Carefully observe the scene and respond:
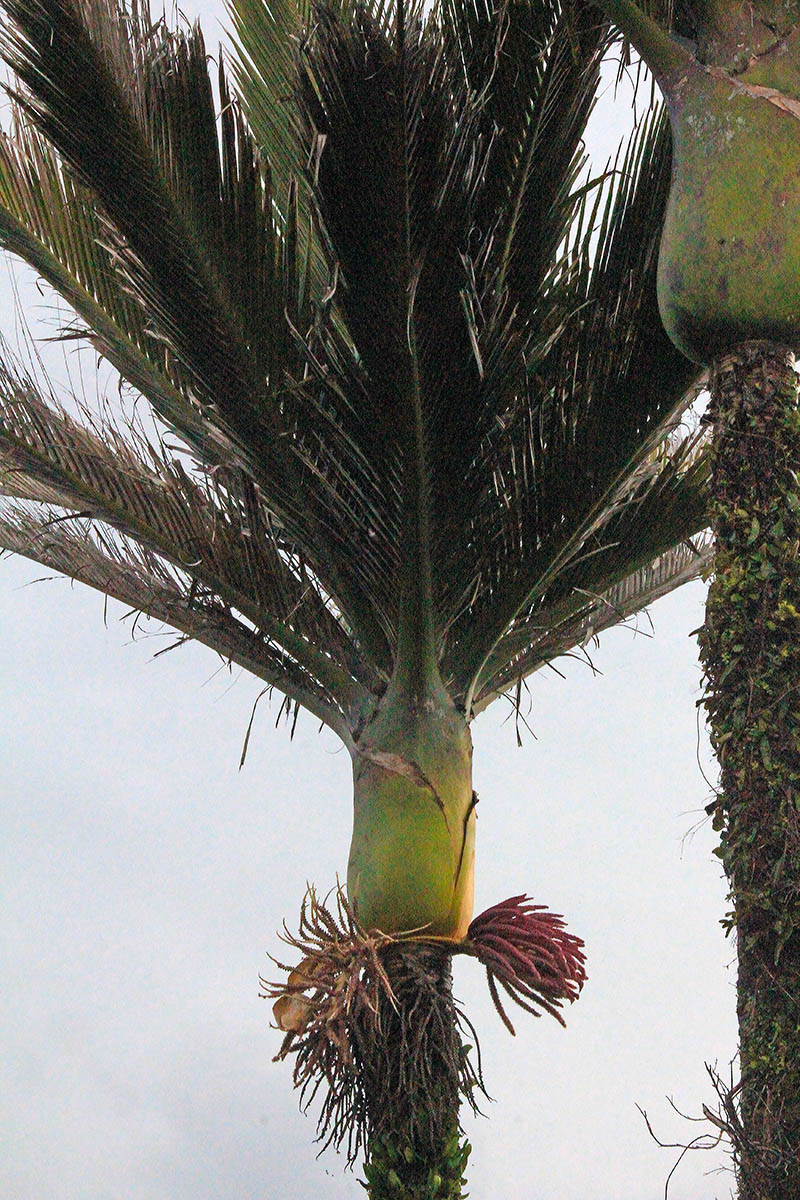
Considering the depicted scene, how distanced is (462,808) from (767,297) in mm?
2569

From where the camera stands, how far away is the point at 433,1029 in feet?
21.4

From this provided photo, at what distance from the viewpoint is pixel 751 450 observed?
17.5 ft

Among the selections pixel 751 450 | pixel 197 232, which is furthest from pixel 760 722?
pixel 197 232

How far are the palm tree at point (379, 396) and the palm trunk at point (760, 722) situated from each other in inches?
49.7

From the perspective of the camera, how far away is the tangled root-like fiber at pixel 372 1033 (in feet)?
20.8

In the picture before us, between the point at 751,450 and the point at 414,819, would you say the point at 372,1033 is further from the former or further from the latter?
the point at 751,450

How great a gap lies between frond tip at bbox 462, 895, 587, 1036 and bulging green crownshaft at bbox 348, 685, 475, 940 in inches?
4.8

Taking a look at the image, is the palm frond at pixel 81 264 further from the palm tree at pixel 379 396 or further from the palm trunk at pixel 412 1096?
the palm trunk at pixel 412 1096

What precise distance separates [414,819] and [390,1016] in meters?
0.79

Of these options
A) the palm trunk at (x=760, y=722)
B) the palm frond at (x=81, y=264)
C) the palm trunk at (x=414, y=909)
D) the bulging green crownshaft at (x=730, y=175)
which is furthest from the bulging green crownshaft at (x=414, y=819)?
the bulging green crownshaft at (x=730, y=175)

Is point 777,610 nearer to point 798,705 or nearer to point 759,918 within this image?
point 798,705

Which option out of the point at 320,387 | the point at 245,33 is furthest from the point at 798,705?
the point at 245,33

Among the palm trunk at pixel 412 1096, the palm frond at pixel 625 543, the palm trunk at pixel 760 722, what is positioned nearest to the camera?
the palm trunk at pixel 760 722

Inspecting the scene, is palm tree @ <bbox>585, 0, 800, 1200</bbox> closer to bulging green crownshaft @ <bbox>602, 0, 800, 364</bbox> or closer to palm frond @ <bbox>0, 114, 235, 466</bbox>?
bulging green crownshaft @ <bbox>602, 0, 800, 364</bbox>
